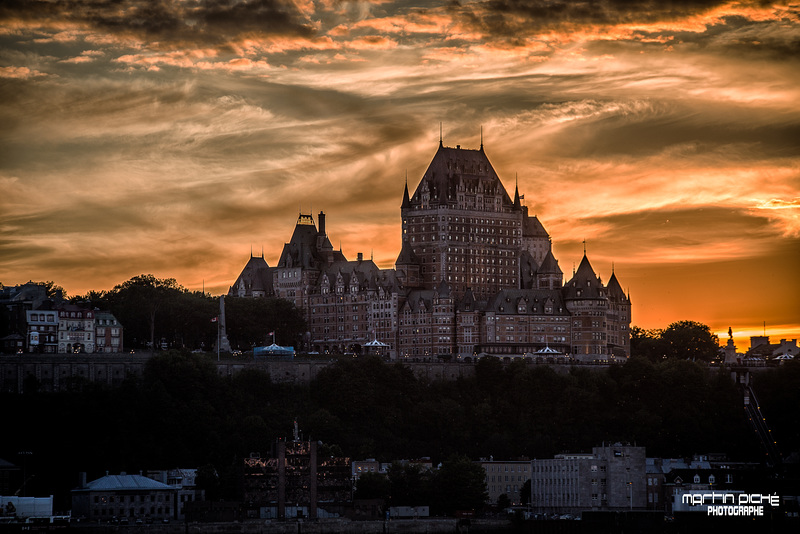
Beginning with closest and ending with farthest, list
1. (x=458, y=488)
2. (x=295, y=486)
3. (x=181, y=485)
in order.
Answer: (x=295, y=486) < (x=181, y=485) < (x=458, y=488)

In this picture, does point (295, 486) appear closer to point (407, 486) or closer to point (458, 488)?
point (407, 486)

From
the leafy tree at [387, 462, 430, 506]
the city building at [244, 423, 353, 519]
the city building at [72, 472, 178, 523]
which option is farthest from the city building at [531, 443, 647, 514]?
the city building at [72, 472, 178, 523]

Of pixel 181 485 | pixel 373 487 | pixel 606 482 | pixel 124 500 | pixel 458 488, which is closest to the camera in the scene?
pixel 124 500

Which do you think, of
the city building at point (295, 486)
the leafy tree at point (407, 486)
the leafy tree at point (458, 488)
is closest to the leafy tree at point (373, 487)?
the leafy tree at point (407, 486)

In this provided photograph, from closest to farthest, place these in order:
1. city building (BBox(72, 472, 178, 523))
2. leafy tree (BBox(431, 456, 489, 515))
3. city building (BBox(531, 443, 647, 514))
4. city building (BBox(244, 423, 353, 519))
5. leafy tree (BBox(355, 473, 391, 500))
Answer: city building (BBox(72, 472, 178, 523)) → city building (BBox(244, 423, 353, 519)) → leafy tree (BBox(355, 473, 391, 500)) → city building (BBox(531, 443, 647, 514)) → leafy tree (BBox(431, 456, 489, 515))

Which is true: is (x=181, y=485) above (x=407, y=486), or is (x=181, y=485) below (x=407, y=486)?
above

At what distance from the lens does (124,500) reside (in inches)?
7190

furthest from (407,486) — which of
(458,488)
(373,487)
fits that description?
(458,488)

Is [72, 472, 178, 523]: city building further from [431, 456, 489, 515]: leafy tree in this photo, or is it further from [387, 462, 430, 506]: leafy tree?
[431, 456, 489, 515]: leafy tree

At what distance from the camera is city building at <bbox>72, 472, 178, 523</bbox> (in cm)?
18112

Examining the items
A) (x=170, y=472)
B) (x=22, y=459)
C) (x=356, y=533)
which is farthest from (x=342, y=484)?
(x=22, y=459)

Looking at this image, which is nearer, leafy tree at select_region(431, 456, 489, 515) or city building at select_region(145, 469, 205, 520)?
city building at select_region(145, 469, 205, 520)

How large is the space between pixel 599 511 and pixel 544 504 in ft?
28.6

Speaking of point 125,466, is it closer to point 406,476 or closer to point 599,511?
point 406,476
